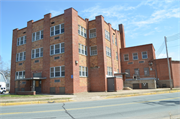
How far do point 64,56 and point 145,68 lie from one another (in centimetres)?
1978

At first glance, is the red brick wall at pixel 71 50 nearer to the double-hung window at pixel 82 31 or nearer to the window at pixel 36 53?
the double-hung window at pixel 82 31

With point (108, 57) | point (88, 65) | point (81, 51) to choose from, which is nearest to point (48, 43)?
point (81, 51)

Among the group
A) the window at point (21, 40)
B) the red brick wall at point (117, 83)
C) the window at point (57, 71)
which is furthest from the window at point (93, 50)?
the window at point (21, 40)

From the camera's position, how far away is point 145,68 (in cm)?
3256

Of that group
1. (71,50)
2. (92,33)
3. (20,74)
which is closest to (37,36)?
(20,74)

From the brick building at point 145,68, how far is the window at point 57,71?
15795 millimetres

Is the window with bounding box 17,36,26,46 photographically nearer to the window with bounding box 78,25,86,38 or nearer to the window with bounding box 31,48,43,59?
the window with bounding box 31,48,43,59

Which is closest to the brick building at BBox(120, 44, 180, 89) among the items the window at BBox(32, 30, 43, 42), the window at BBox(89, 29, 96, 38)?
the window at BBox(89, 29, 96, 38)

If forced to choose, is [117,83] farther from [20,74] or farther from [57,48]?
→ [20,74]

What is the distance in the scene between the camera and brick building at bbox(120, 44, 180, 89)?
96.3 ft

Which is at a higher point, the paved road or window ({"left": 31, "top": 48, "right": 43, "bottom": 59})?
window ({"left": 31, "top": 48, "right": 43, "bottom": 59})

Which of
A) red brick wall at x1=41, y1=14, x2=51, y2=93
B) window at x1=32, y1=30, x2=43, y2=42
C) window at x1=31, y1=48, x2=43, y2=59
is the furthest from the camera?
window at x1=32, y1=30, x2=43, y2=42

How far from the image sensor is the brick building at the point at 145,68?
1155 inches

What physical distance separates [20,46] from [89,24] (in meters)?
14.7
